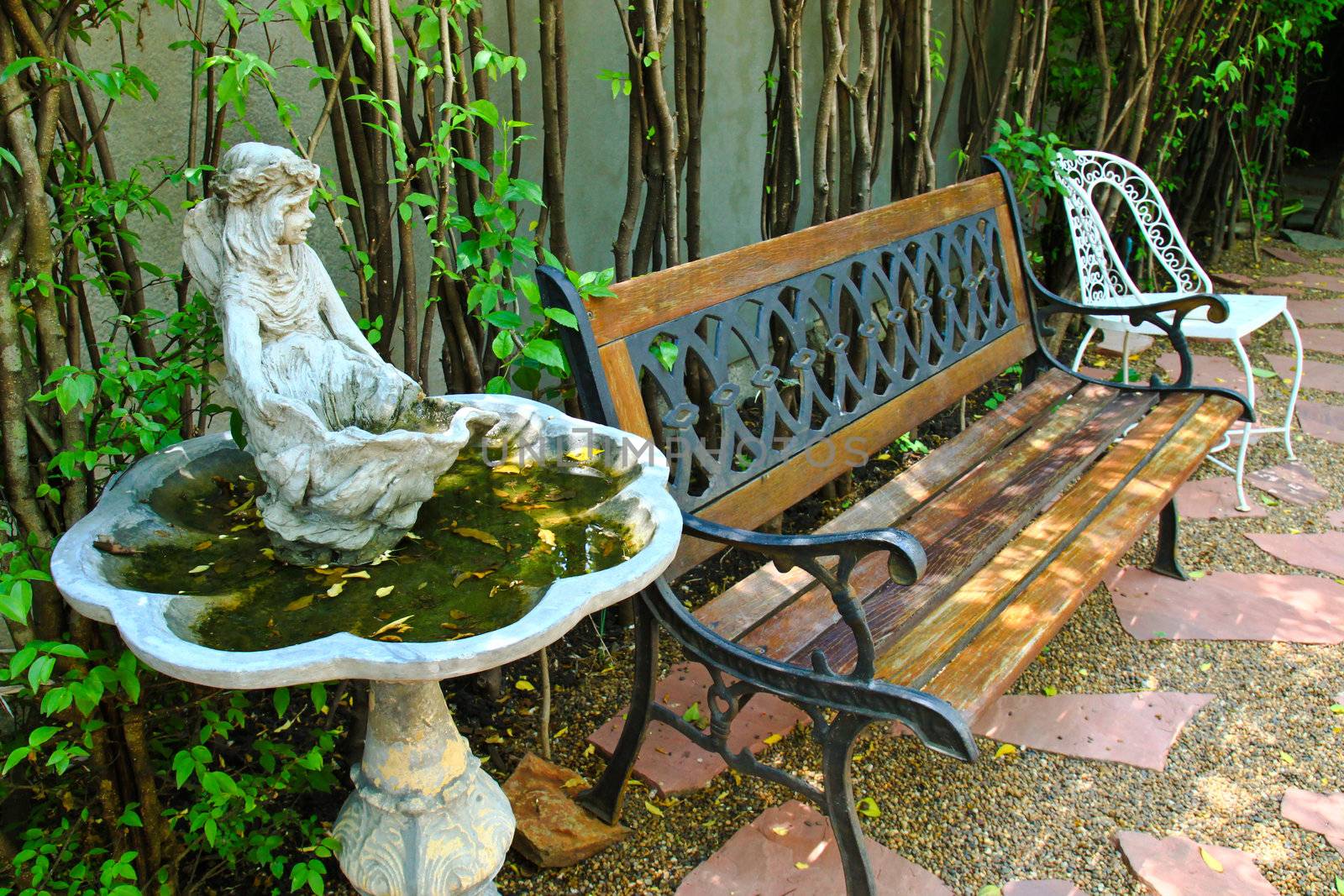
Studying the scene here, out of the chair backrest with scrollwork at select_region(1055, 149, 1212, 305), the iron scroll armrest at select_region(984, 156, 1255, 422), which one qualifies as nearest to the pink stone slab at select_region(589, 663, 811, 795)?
the iron scroll armrest at select_region(984, 156, 1255, 422)

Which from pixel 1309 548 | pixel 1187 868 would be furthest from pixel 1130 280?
pixel 1187 868

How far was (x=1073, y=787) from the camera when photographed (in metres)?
2.57

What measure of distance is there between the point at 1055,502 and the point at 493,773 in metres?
1.70

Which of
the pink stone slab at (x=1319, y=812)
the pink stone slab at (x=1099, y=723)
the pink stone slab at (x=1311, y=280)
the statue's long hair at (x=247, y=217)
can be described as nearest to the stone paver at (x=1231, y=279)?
the pink stone slab at (x=1311, y=280)

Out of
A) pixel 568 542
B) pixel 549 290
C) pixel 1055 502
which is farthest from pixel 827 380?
pixel 568 542

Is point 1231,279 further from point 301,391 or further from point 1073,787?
point 301,391

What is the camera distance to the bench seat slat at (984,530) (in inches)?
88.9

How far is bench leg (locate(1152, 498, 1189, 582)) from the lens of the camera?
3.38 metres

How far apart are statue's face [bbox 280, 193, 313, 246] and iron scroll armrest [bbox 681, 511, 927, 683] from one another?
0.84 metres

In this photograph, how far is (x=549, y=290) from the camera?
7.06 feet

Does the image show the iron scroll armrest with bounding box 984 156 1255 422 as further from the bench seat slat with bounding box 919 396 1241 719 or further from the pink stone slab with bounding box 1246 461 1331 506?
the pink stone slab with bounding box 1246 461 1331 506

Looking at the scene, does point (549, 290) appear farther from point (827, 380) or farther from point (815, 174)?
point (815, 174)

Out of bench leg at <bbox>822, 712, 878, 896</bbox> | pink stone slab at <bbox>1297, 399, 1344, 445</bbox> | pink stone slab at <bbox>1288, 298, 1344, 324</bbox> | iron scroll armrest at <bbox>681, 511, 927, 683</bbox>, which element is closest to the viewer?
iron scroll armrest at <bbox>681, 511, 927, 683</bbox>

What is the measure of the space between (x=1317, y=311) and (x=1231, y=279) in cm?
58
